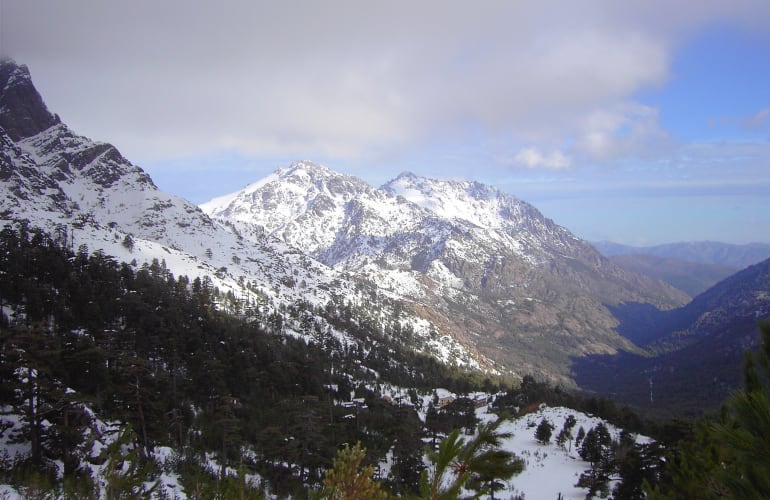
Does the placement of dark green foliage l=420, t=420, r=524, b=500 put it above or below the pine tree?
above

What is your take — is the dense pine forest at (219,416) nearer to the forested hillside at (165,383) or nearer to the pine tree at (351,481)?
the pine tree at (351,481)

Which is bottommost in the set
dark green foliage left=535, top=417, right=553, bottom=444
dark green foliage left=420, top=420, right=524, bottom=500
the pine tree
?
dark green foliage left=535, top=417, right=553, bottom=444

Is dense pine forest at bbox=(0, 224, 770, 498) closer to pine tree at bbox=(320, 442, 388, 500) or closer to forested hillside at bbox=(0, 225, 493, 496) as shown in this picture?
pine tree at bbox=(320, 442, 388, 500)

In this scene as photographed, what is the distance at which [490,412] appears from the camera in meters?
86.6

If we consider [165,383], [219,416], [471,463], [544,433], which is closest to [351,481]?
[471,463]

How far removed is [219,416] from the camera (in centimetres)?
4009

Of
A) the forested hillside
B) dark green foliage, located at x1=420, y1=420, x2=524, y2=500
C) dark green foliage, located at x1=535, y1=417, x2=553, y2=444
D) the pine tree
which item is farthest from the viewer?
dark green foliage, located at x1=535, y1=417, x2=553, y2=444

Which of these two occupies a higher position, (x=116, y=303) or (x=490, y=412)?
(x=116, y=303)

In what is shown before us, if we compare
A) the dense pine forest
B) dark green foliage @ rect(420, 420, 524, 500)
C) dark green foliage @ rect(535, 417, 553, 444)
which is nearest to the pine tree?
the dense pine forest

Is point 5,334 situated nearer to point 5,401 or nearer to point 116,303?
point 5,401

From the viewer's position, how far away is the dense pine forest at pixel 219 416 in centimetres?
729

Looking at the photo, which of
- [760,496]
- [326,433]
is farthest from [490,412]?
[760,496]

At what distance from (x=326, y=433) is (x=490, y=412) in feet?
156

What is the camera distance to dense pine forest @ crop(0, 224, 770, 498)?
7.29 meters
